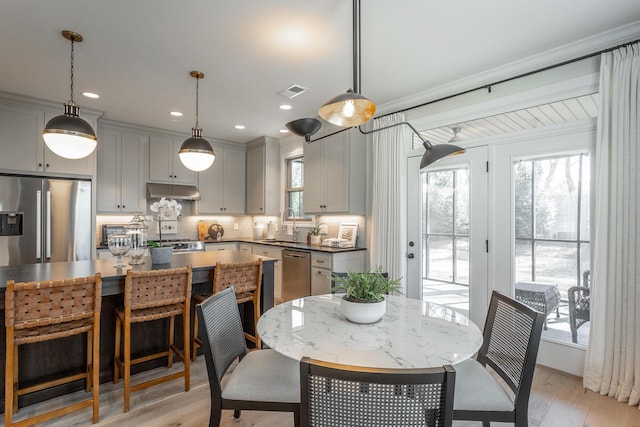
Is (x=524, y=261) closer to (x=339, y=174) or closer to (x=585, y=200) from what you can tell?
(x=585, y=200)

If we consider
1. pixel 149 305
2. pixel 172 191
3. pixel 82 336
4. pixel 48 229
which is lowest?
pixel 82 336

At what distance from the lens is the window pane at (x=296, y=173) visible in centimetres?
557

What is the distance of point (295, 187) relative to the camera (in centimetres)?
564

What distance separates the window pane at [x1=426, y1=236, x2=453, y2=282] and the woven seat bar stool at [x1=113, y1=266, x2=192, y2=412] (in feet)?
8.10

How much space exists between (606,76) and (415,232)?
2.04 m

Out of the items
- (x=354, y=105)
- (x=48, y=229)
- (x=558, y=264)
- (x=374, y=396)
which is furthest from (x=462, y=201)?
(x=48, y=229)

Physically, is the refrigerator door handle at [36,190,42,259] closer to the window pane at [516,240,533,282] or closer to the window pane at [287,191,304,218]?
the window pane at [287,191,304,218]

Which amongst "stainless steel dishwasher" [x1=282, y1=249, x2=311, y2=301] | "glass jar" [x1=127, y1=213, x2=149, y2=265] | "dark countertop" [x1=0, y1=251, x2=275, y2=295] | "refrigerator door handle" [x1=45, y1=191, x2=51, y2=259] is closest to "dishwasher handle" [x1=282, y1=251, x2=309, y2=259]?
"stainless steel dishwasher" [x1=282, y1=249, x2=311, y2=301]

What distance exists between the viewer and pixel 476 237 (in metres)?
3.24

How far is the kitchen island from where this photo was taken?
86.7 inches

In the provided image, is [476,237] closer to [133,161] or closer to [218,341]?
[218,341]

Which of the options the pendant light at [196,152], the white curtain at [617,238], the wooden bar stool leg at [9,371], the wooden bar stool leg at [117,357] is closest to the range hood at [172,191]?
the pendant light at [196,152]

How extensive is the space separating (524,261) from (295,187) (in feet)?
11.7

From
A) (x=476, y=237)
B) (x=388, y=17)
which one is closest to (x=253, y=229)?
(x=476, y=237)
